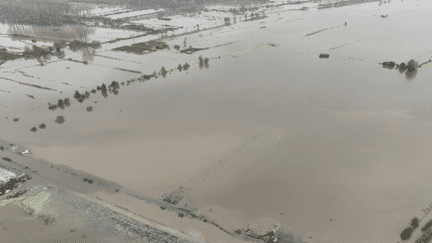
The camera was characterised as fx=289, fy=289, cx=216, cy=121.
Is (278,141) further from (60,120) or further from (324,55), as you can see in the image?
(324,55)

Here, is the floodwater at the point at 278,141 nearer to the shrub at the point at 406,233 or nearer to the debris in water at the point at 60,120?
the shrub at the point at 406,233

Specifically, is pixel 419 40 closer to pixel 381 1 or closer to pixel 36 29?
pixel 381 1

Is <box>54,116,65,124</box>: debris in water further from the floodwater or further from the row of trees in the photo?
the row of trees

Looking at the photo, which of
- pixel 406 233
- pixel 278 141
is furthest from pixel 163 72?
pixel 406 233

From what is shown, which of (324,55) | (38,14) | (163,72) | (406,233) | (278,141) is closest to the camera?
(406,233)

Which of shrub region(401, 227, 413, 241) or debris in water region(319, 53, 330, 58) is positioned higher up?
debris in water region(319, 53, 330, 58)

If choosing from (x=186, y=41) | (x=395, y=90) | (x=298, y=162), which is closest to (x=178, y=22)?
(x=186, y=41)

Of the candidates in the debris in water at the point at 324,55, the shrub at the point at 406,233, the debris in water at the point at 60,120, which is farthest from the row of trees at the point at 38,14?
the shrub at the point at 406,233

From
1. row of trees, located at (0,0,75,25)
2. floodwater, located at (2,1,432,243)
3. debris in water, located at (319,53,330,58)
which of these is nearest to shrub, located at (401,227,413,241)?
floodwater, located at (2,1,432,243)
